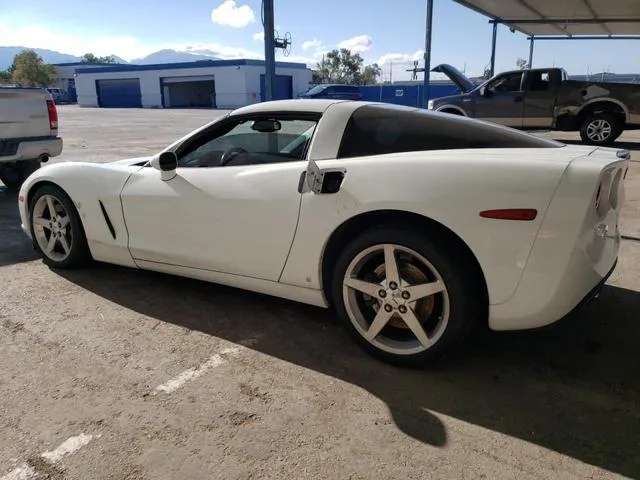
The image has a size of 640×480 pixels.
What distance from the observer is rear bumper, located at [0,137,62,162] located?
7094 millimetres

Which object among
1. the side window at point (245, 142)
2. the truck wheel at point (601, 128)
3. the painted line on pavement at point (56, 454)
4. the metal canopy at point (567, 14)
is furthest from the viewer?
the metal canopy at point (567, 14)

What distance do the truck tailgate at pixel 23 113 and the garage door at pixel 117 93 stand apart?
2430 inches

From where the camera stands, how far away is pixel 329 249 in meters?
2.87

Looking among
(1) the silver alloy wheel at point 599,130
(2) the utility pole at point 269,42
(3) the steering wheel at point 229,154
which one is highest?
(2) the utility pole at point 269,42

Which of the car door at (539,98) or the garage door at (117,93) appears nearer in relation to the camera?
the car door at (539,98)

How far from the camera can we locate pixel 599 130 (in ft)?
41.2

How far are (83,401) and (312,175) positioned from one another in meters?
1.62

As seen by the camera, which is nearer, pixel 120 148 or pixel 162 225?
pixel 162 225

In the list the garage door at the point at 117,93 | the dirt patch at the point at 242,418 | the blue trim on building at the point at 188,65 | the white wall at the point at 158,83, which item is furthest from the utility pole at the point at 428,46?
the garage door at the point at 117,93

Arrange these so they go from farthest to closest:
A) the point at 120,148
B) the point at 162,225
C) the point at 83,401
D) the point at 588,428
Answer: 1. the point at 120,148
2. the point at 162,225
3. the point at 83,401
4. the point at 588,428

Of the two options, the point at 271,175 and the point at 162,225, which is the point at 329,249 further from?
the point at 162,225

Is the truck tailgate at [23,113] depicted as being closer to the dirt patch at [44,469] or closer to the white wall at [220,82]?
the dirt patch at [44,469]

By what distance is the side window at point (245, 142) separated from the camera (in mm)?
3295

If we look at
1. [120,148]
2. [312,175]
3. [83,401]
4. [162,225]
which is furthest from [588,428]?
[120,148]
